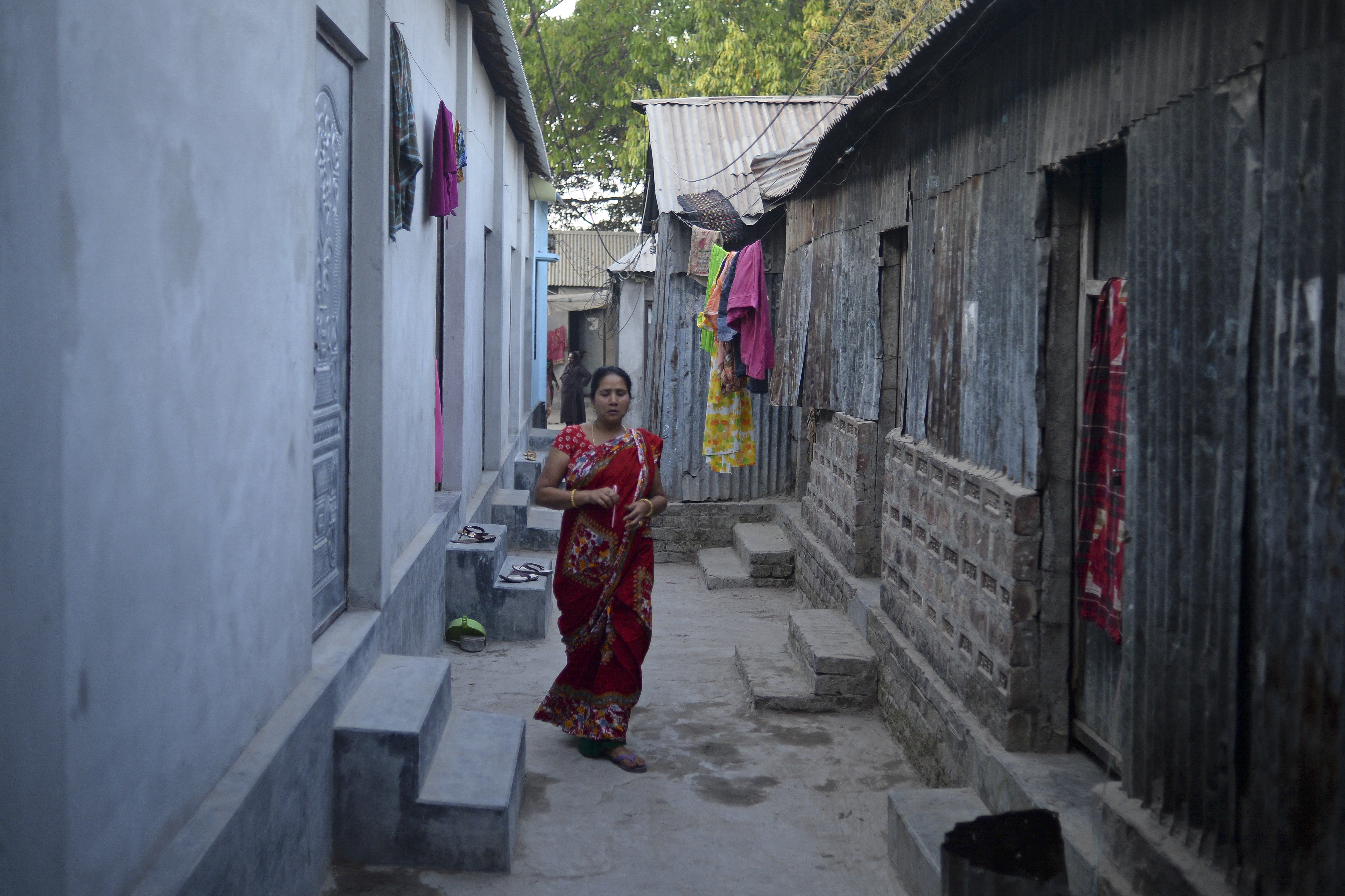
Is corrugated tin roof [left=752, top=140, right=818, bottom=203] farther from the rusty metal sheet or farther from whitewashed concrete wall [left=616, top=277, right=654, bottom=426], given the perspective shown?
whitewashed concrete wall [left=616, top=277, right=654, bottom=426]

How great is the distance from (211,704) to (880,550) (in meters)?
5.35

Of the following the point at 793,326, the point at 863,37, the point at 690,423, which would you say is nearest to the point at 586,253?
the point at 863,37

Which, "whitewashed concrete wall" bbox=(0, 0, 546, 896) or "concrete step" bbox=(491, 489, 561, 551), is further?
"concrete step" bbox=(491, 489, 561, 551)

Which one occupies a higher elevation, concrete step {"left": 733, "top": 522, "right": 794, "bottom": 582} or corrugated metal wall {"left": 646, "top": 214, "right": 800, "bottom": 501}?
corrugated metal wall {"left": 646, "top": 214, "right": 800, "bottom": 501}

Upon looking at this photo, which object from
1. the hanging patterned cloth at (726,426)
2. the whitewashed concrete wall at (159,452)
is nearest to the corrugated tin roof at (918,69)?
the whitewashed concrete wall at (159,452)

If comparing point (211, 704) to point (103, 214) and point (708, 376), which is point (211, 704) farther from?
point (708, 376)

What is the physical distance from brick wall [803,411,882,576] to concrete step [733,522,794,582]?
820 millimetres

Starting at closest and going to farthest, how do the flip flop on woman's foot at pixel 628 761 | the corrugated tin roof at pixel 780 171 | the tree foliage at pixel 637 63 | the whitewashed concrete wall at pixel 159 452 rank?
1. the whitewashed concrete wall at pixel 159 452
2. the flip flop on woman's foot at pixel 628 761
3. the corrugated tin roof at pixel 780 171
4. the tree foliage at pixel 637 63

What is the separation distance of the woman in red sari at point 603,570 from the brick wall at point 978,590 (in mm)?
1329

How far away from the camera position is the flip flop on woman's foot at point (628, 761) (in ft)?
17.2

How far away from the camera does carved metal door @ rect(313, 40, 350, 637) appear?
14.9 feet

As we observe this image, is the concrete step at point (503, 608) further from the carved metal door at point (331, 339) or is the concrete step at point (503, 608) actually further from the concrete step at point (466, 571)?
the carved metal door at point (331, 339)

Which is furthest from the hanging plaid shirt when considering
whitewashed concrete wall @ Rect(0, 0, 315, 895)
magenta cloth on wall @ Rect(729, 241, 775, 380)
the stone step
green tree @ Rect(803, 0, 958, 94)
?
green tree @ Rect(803, 0, 958, 94)

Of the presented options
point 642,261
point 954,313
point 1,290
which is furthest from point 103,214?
point 642,261
